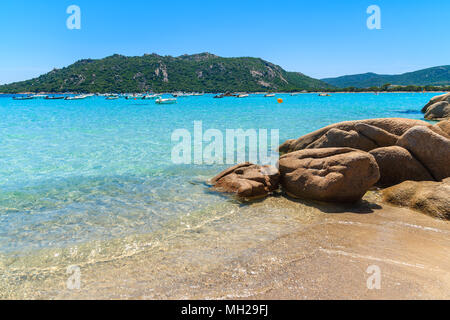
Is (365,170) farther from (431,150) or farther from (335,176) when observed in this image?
(431,150)

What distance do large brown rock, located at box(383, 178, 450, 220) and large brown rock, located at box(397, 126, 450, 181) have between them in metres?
0.71

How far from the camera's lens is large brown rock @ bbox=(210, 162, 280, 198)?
8.53m

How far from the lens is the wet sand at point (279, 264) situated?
161 inches

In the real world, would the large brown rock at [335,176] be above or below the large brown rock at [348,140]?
below

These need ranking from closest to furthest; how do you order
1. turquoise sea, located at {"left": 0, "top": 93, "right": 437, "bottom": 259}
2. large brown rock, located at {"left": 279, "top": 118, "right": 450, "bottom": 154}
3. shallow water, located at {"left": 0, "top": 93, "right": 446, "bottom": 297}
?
shallow water, located at {"left": 0, "top": 93, "right": 446, "bottom": 297} < turquoise sea, located at {"left": 0, "top": 93, "right": 437, "bottom": 259} < large brown rock, located at {"left": 279, "top": 118, "right": 450, "bottom": 154}

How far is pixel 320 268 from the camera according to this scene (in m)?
4.61

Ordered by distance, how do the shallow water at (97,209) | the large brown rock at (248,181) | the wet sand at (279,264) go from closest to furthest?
the wet sand at (279,264)
the shallow water at (97,209)
the large brown rock at (248,181)

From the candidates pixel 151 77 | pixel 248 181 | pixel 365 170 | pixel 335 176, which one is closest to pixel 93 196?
pixel 248 181

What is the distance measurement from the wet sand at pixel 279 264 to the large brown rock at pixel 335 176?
79 centimetres

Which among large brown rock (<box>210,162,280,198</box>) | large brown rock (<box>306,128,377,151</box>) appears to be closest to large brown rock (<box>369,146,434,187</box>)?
large brown rock (<box>306,128,377,151</box>)

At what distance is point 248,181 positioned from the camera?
8.82m

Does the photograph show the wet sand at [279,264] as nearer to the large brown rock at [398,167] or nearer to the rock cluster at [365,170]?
the rock cluster at [365,170]

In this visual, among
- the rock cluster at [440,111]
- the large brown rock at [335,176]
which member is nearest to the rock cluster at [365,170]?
the large brown rock at [335,176]

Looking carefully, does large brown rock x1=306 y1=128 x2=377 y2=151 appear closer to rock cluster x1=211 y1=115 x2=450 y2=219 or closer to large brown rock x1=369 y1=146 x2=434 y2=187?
rock cluster x1=211 y1=115 x2=450 y2=219
